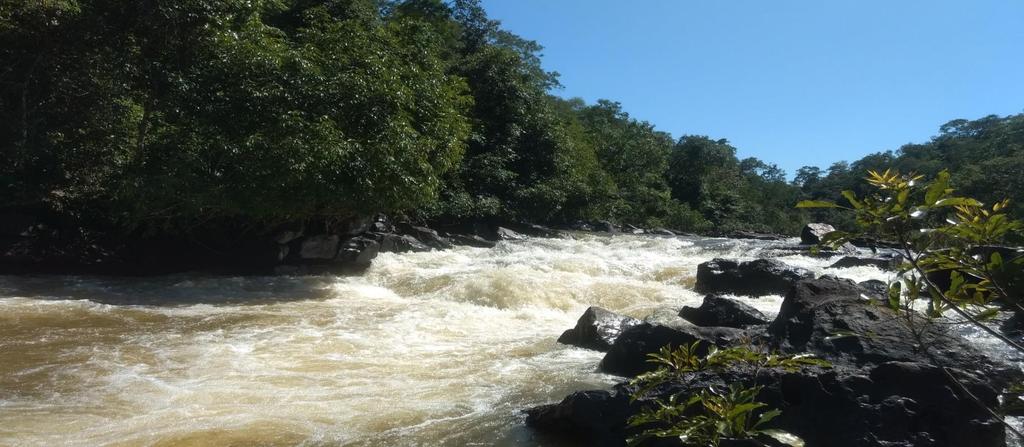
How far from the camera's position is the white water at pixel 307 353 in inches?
192

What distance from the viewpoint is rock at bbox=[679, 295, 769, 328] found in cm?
775

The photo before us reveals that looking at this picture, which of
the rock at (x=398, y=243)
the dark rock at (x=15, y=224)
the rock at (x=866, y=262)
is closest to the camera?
the dark rock at (x=15, y=224)

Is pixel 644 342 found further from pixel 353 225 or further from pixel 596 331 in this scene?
pixel 353 225

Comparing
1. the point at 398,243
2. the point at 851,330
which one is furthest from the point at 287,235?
the point at 851,330

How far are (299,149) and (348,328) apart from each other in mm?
3687

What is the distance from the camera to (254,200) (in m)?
11.0

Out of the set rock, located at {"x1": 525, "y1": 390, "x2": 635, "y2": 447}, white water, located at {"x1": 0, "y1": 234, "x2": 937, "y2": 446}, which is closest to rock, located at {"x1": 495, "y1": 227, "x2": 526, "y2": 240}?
white water, located at {"x1": 0, "y1": 234, "x2": 937, "y2": 446}

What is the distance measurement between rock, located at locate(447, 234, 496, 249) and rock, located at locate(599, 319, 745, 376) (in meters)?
11.1

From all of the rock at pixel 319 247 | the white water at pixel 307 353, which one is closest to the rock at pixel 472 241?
the white water at pixel 307 353

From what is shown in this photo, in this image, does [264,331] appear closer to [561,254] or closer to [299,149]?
[299,149]

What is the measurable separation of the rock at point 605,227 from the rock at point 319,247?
12.8m

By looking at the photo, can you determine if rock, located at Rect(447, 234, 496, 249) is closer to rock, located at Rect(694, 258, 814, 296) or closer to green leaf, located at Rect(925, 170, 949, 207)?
rock, located at Rect(694, 258, 814, 296)

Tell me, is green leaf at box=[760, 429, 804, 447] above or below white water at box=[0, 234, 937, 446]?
above

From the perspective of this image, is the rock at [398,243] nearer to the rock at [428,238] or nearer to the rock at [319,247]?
the rock at [428,238]
